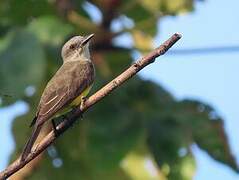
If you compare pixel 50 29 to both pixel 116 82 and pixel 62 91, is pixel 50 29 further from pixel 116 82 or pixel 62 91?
pixel 116 82

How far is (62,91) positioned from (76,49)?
Result: 1.30 metres

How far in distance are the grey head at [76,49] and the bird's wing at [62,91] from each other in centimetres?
70

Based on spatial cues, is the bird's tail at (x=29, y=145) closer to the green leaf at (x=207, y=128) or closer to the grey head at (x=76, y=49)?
the grey head at (x=76, y=49)

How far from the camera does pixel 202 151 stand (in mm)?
5648

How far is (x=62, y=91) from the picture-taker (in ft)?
13.7

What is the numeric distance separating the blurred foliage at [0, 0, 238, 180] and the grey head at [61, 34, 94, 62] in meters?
0.15

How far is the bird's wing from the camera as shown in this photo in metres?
3.91

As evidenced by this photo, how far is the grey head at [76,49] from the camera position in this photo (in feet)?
17.5

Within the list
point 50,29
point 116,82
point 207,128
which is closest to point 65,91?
point 116,82

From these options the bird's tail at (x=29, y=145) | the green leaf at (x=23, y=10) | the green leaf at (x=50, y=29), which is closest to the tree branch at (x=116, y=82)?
the bird's tail at (x=29, y=145)

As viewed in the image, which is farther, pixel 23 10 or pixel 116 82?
pixel 23 10

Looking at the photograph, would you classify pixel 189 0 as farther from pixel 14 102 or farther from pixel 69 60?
pixel 14 102

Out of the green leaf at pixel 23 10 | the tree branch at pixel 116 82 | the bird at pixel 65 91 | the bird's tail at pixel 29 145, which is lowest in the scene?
the tree branch at pixel 116 82

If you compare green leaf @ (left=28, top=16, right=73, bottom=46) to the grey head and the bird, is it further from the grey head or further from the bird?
the bird
